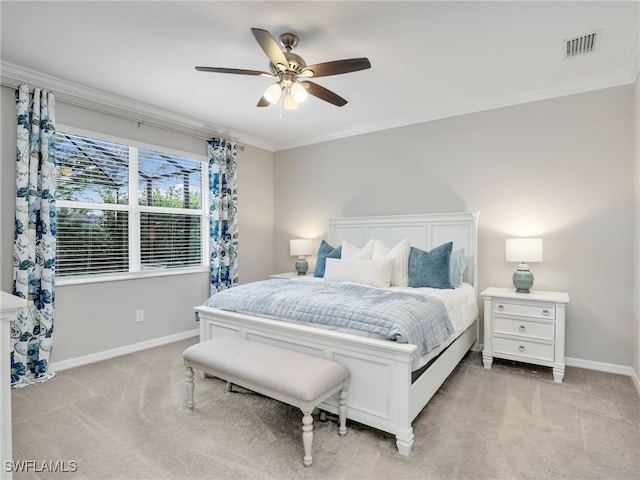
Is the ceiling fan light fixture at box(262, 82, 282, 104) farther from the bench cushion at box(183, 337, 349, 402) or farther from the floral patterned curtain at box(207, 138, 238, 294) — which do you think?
the floral patterned curtain at box(207, 138, 238, 294)

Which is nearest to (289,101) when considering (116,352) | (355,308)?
(355,308)

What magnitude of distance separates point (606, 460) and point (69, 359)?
4181 mm

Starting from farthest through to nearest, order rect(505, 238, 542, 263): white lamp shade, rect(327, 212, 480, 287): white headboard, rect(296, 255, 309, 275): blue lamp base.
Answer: rect(296, 255, 309, 275): blue lamp base, rect(327, 212, 480, 287): white headboard, rect(505, 238, 542, 263): white lamp shade

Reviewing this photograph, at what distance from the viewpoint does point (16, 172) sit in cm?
292

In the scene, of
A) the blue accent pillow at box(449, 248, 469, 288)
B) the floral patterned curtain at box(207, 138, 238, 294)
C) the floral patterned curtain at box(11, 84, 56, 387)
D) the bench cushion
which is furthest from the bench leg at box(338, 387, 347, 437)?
the floral patterned curtain at box(207, 138, 238, 294)

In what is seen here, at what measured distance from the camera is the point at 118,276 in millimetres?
3635

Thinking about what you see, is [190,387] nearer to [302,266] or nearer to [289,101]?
[289,101]

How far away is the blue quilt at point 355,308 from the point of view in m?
2.10

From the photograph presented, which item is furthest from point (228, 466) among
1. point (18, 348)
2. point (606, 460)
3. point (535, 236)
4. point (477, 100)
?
Result: point (477, 100)

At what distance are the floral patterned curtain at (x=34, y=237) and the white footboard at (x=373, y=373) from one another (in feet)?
6.56

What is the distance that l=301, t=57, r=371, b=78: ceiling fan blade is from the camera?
2.16 m

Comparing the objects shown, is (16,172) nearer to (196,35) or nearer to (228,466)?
(196,35)

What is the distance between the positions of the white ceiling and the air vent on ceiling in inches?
2.5

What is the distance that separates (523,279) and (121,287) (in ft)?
13.3
